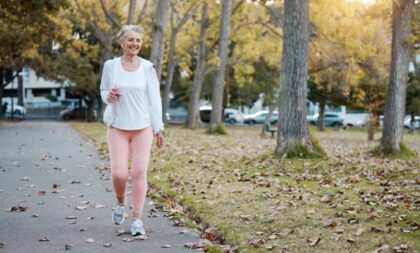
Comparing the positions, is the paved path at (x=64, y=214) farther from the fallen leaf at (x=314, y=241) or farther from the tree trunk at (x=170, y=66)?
the tree trunk at (x=170, y=66)

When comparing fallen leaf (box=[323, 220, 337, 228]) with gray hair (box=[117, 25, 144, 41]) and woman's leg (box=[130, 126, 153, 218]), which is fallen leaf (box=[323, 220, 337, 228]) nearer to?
woman's leg (box=[130, 126, 153, 218])

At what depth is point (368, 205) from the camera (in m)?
8.42

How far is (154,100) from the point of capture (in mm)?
7000

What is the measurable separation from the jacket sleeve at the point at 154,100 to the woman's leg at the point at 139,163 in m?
0.09

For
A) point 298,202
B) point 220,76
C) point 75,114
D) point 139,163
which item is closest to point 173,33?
point 220,76

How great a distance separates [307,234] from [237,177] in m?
5.18

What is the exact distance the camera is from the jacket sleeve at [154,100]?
7.00 metres

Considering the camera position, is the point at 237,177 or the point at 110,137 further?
the point at 237,177

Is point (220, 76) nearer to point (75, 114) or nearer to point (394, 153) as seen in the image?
point (394, 153)

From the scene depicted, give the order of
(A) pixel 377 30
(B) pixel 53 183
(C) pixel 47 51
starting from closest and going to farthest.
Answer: (B) pixel 53 183
(A) pixel 377 30
(C) pixel 47 51

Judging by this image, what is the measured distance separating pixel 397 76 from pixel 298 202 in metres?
10.1

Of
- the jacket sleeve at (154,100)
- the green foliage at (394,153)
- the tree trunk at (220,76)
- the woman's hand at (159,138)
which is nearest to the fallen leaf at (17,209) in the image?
the woman's hand at (159,138)

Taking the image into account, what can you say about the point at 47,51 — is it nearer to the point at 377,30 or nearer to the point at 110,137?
the point at 377,30

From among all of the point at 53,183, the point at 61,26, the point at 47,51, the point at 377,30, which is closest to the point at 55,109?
the point at 47,51
